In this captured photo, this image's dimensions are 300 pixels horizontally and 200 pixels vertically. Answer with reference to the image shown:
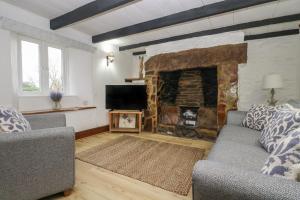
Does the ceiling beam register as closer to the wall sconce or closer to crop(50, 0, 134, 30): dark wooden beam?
the wall sconce

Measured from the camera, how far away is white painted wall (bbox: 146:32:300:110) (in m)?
2.96

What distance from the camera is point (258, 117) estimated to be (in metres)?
2.23

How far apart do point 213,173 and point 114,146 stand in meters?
2.33

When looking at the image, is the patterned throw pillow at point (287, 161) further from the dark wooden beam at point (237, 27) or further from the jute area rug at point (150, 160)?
the dark wooden beam at point (237, 27)

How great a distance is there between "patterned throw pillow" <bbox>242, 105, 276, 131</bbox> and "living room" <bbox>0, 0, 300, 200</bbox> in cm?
1

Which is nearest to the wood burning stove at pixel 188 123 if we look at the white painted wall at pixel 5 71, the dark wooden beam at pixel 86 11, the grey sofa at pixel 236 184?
the dark wooden beam at pixel 86 11

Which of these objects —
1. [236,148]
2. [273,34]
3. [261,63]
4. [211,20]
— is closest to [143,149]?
[236,148]

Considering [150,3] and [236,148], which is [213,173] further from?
[150,3]

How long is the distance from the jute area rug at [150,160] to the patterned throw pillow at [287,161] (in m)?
1.00

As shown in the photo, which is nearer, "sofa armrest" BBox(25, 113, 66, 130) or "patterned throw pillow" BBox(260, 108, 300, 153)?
"patterned throw pillow" BBox(260, 108, 300, 153)

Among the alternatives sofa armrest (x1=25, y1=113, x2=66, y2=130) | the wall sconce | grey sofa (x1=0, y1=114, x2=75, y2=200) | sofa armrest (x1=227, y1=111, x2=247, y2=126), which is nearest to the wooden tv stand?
the wall sconce

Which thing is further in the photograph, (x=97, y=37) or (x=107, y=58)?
(x=107, y=58)

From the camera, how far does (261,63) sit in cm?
314

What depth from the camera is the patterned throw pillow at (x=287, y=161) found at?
731 mm
